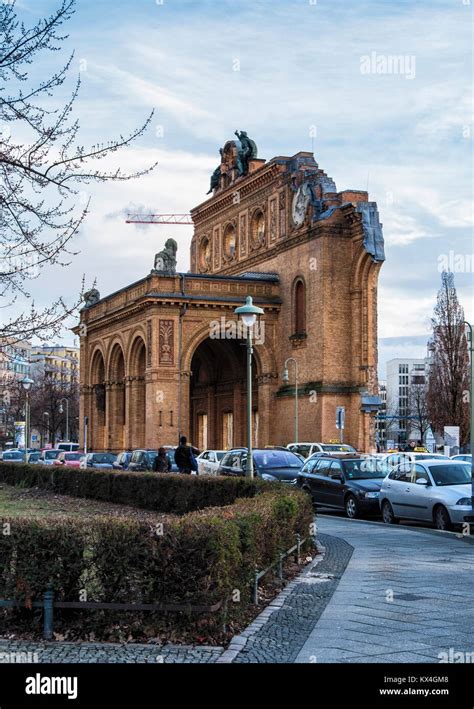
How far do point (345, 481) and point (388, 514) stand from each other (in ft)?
9.40

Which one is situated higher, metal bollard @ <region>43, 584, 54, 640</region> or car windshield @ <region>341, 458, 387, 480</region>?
car windshield @ <region>341, 458, 387, 480</region>

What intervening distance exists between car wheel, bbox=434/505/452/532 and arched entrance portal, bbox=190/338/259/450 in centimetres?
3890

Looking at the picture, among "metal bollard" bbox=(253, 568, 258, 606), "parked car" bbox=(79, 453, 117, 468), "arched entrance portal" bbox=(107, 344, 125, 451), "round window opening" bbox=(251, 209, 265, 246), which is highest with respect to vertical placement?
"round window opening" bbox=(251, 209, 265, 246)

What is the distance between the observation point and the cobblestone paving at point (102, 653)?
28.5 feet

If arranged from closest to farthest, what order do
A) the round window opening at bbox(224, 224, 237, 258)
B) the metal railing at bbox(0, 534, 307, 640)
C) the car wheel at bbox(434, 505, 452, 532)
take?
the metal railing at bbox(0, 534, 307, 640) < the car wheel at bbox(434, 505, 452, 532) < the round window opening at bbox(224, 224, 237, 258)

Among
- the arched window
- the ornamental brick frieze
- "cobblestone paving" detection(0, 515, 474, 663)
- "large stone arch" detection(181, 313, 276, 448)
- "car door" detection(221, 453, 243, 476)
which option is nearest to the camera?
"cobblestone paving" detection(0, 515, 474, 663)

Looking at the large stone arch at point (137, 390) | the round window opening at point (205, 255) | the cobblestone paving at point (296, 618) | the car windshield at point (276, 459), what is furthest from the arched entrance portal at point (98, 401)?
the cobblestone paving at point (296, 618)

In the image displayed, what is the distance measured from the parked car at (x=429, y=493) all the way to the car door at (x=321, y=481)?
337cm

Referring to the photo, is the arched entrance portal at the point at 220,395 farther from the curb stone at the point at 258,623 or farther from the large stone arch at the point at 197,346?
the curb stone at the point at 258,623

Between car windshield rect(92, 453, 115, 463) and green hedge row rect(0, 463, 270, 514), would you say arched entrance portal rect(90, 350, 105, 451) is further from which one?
green hedge row rect(0, 463, 270, 514)

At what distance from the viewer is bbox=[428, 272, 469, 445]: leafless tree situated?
2509 inches

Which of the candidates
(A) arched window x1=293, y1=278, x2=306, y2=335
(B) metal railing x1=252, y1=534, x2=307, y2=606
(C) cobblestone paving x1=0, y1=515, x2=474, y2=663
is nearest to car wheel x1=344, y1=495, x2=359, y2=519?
(C) cobblestone paving x1=0, y1=515, x2=474, y2=663
